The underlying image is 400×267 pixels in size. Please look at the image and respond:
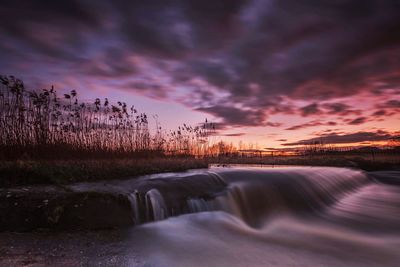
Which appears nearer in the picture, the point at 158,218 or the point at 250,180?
the point at 158,218

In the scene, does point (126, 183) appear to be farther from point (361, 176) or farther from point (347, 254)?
point (361, 176)

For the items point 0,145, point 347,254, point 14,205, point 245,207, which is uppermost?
point 0,145

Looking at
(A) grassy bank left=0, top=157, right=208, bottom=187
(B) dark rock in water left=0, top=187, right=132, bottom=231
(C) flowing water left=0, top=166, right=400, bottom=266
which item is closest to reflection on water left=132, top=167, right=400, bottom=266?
(C) flowing water left=0, top=166, right=400, bottom=266

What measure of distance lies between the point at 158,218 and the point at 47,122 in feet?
18.0

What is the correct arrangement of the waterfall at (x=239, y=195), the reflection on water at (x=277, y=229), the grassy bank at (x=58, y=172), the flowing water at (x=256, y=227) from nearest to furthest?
the flowing water at (x=256, y=227), the reflection on water at (x=277, y=229), the grassy bank at (x=58, y=172), the waterfall at (x=239, y=195)

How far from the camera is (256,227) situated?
621 centimetres

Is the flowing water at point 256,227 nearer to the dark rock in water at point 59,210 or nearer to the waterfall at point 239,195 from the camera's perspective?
the waterfall at point 239,195

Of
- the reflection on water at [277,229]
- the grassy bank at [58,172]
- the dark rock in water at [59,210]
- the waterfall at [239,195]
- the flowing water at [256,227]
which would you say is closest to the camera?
the flowing water at [256,227]

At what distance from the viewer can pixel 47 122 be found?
906 centimetres

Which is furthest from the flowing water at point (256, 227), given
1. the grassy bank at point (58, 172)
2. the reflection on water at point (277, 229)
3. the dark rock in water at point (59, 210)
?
the grassy bank at point (58, 172)

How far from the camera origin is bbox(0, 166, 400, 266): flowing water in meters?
4.17

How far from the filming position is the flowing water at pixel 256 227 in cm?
417

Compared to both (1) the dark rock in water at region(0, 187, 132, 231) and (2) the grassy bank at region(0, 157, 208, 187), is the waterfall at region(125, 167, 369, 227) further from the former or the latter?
(2) the grassy bank at region(0, 157, 208, 187)

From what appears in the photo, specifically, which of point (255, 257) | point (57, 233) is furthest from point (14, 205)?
point (255, 257)
